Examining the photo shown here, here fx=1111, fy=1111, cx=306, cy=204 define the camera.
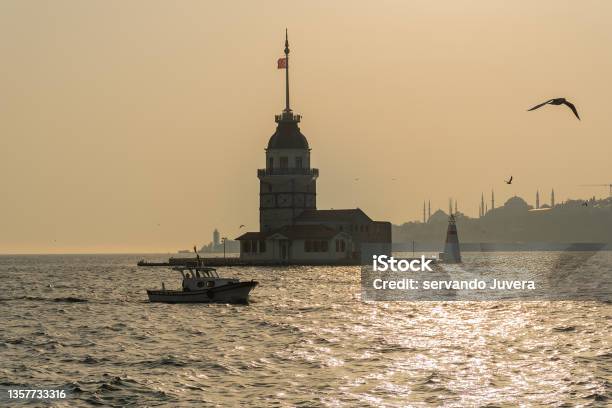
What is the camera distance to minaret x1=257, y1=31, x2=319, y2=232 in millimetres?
172625

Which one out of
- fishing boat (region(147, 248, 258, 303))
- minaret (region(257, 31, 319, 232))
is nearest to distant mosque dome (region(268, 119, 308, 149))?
minaret (region(257, 31, 319, 232))

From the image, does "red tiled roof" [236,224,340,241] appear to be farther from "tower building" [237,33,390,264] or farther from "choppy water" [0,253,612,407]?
"choppy water" [0,253,612,407]

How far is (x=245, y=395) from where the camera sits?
3856 centimetres

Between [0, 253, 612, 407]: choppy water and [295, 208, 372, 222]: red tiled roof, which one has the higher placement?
[295, 208, 372, 222]: red tiled roof

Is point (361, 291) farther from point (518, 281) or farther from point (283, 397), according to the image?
point (283, 397)

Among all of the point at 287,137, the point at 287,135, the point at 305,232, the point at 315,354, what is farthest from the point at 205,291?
the point at 287,135

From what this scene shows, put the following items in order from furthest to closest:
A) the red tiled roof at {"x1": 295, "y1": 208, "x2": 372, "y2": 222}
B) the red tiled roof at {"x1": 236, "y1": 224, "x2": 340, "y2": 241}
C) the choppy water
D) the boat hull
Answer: the red tiled roof at {"x1": 295, "y1": 208, "x2": 372, "y2": 222}, the red tiled roof at {"x1": 236, "y1": 224, "x2": 340, "y2": 241}, the boat hull, the choppy water

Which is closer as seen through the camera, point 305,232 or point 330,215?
point 305,232

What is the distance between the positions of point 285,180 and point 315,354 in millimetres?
123329

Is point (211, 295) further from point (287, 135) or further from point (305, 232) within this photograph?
point (287, 135)

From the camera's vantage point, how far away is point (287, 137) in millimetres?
174875

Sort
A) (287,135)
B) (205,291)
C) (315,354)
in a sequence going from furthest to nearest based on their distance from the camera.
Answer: (287,135) < (205,291) < (315,354)

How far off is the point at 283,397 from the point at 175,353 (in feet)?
44.8

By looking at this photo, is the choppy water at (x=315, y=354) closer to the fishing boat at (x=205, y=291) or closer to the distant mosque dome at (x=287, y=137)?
the fishing boat at (x=205, y=291)
